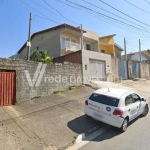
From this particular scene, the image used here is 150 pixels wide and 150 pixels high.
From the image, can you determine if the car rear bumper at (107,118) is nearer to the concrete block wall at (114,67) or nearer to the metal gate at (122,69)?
the concrete block wall at (114,67)

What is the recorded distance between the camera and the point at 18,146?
4391 millimetres

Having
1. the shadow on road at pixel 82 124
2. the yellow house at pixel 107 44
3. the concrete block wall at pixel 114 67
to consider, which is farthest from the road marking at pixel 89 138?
the yellow house at pixel 107 44

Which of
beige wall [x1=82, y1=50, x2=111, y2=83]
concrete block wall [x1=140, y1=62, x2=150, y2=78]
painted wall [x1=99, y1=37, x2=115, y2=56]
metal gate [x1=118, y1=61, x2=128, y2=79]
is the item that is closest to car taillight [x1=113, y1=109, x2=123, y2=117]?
beige wall [x1=82, y1=50, x2=111, y2=83]

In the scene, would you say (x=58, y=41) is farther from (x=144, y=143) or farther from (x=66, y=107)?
(x=144, y=143)

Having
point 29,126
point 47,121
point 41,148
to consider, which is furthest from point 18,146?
point 47,121

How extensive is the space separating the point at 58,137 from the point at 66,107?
2.92m

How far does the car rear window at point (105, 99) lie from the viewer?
589 centimetres

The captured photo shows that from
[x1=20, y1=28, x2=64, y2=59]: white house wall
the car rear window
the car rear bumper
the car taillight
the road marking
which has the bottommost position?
the road marking

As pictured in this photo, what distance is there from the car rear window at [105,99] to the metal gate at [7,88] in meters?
4.37

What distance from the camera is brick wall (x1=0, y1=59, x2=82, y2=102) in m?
8.52

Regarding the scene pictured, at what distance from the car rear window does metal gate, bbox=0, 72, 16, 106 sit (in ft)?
14.3

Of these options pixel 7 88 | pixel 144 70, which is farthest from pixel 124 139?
pixel 144 70

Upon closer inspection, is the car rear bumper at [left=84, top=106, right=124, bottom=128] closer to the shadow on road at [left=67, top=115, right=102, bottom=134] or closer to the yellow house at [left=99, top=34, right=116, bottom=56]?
the shadow on road at [left=67, top=115, right=102, bottom=134]

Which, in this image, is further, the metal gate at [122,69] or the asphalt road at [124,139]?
the metal gate at [122,69]
